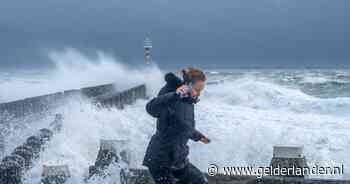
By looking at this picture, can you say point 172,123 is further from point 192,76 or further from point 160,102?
point 192,76

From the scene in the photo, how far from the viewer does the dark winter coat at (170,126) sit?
429 centimetres

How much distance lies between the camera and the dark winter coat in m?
4.29

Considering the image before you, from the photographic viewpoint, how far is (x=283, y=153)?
20.1 ft

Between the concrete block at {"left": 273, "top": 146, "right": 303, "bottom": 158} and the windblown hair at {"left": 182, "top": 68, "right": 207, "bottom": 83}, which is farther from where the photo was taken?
the concrete block at {"left": 273, "top": 146, "right": 303, "bottom": 158}

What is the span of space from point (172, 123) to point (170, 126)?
30 mm

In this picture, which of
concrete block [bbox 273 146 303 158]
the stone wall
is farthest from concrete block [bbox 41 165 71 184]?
the stone wall

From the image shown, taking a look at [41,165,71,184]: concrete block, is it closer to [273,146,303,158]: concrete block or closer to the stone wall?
[273,146,303,158]: concrete block

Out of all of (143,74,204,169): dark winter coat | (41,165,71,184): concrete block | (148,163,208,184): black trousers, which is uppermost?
(143,74,204,169): dark winter coat

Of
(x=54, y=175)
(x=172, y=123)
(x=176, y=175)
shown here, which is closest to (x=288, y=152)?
(x=176, y=175)

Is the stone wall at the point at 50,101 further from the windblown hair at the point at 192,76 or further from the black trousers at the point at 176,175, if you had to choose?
the windblown hair at the point at 192,76

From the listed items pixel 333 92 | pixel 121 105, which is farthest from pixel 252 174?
pixel 333 92

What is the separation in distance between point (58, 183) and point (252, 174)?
226 cm

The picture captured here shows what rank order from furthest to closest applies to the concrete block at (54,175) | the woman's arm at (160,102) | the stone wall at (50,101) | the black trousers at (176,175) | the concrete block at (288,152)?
the stone wall at (50,101) → the concrete block at (288,152) → the concrete block at (54,175) → the black trousers at (176,175) → the woman's arm at (160,102)

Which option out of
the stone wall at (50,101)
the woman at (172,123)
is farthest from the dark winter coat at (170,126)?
the stone wall at (50,101)
